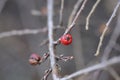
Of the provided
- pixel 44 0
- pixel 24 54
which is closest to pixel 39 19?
pixel 44 0

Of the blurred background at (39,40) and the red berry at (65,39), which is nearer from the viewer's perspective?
the red berry at (65,39)

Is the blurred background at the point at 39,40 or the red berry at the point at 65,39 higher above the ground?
the blurred background at the point at 39,40

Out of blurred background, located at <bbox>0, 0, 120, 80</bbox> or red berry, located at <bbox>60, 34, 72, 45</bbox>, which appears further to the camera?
blurred background, located at <bbox>0, 0, 120, 80</bbox>

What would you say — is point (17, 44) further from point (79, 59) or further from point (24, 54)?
point (79, 59)

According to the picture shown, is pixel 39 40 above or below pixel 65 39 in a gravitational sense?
above

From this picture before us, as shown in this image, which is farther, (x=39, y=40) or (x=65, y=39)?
(x=39, y=40)

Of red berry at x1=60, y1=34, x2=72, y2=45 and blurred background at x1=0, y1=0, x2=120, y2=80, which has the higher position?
blurred background at x1=0, y1=0, x2=120, y2=80

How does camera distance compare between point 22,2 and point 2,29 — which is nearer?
point 22,2

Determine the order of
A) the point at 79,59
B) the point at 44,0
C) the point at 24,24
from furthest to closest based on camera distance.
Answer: the point at 24,24 < the point at 44,0 < the point at 79,59
